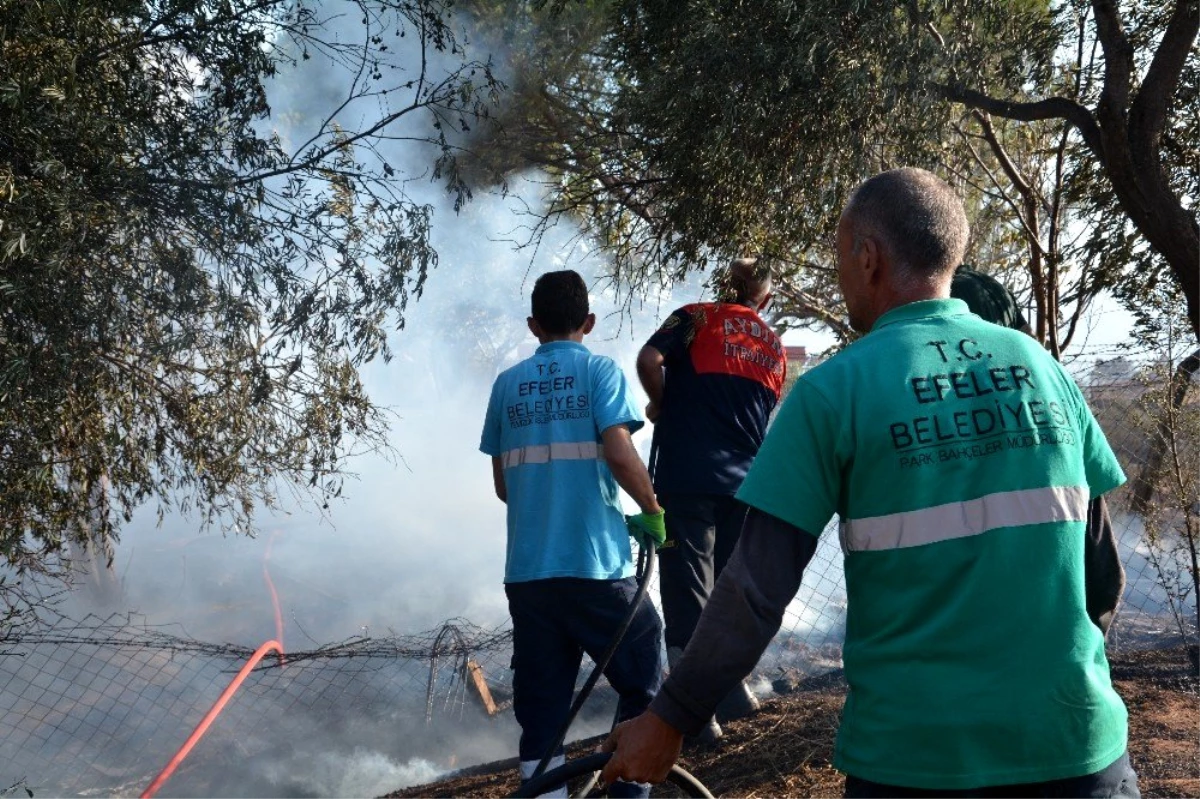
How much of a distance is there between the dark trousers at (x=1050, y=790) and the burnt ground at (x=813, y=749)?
7.91 feet

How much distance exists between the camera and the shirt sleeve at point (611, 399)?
364cm

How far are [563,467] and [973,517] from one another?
211cm

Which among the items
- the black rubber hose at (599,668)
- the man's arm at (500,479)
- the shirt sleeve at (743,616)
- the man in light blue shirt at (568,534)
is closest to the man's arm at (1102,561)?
the shirt sleeve at (743,616)

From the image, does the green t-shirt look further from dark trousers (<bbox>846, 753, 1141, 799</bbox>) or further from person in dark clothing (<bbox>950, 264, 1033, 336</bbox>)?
person in dark clothing (<bbox>950, 264, 1033, 336</bbox>)

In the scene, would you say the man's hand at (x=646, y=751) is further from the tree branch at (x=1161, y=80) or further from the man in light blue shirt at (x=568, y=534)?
the tree branch at (x=1161, y=80)

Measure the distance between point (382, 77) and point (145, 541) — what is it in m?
13.3

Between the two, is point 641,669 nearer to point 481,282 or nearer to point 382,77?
point 382,77

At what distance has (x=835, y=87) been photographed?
4.29m

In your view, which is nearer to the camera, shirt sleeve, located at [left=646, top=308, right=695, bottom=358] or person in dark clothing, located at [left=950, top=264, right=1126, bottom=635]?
person in dark clothing, located at [left=950, top=264, right=1126, bottom=635]

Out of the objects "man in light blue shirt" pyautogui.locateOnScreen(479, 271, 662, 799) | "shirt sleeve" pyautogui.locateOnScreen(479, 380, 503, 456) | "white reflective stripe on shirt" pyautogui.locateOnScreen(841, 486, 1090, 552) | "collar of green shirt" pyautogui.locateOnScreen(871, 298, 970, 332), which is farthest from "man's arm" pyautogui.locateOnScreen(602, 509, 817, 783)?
"shirt sleeve" pyautogui.locateOnScreen(479, 380, 503, 456)

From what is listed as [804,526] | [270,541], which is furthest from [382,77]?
[270,541]

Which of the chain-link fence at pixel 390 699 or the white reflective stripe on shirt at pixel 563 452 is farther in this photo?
the chain-link fence at pixel 390 699

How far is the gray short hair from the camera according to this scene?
1862 mm

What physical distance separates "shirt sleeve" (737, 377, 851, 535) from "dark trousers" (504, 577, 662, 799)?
182 centimetres
